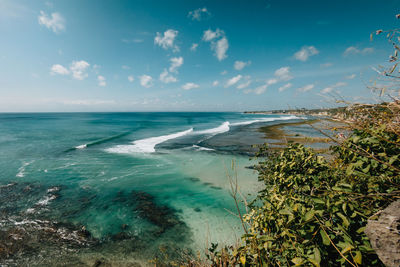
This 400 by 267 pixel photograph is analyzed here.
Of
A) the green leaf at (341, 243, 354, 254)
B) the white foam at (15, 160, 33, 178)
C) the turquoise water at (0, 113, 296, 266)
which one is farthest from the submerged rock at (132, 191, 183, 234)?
the white foam at (15, 160, 33, 178)

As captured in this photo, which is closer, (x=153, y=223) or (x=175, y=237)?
(x=175, y=237)

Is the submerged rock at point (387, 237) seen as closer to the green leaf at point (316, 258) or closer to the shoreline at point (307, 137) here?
the green leaf at point (316, 258)

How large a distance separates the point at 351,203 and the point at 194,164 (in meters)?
16.7

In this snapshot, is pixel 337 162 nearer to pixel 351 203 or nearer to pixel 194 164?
pixel 351 203

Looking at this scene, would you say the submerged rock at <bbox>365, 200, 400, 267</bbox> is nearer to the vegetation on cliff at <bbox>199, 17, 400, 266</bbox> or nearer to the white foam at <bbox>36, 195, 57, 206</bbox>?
the vegetation on cliff at <bbox>199, 17, 400, 266</bbox>

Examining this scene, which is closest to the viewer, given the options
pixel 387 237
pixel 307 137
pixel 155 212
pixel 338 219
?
pixel 387 237

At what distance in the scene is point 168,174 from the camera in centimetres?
1580

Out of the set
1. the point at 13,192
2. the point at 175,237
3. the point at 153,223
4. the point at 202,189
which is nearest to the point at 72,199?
the point at 13,192

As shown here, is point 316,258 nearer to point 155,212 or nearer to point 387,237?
point 387,237

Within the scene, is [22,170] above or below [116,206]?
above

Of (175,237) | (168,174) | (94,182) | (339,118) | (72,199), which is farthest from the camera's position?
(168,174)

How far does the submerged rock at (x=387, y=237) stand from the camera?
1.68 meters

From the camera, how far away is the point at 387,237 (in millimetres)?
1668

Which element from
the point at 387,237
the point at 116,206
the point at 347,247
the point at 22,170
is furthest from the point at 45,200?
the point at 387,237
